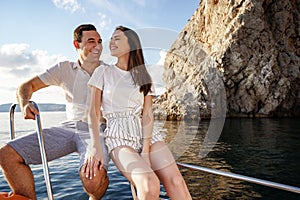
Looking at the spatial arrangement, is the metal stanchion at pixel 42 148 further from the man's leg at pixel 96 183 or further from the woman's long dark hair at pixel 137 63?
the woman's long dark hair at pixel 137 63

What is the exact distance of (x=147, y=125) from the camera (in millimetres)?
2320

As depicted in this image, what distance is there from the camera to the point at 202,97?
32719mm

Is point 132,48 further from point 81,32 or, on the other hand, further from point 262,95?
point 262,95

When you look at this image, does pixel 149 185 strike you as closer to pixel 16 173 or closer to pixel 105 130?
pixel 105 130

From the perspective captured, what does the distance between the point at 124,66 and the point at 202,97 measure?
1219 inches

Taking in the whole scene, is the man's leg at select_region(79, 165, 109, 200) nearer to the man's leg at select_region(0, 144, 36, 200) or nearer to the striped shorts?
the striped shorts

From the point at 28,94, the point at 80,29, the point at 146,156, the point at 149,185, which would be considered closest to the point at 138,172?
the point at 149,185

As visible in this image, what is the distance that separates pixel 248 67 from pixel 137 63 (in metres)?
33.4

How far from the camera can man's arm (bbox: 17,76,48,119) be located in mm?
2229

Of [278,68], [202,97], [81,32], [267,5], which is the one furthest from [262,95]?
[81,32]

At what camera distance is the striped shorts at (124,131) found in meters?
2.15

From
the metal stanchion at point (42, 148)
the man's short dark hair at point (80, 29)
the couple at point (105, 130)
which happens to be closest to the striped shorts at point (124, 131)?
the couple at point (105, 130)

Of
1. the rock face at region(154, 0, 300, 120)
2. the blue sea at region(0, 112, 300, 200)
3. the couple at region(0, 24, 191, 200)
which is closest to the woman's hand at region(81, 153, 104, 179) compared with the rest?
the couple at region(0, 24, 191, 200)

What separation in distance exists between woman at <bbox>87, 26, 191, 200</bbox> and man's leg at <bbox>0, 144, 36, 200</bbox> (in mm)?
489
